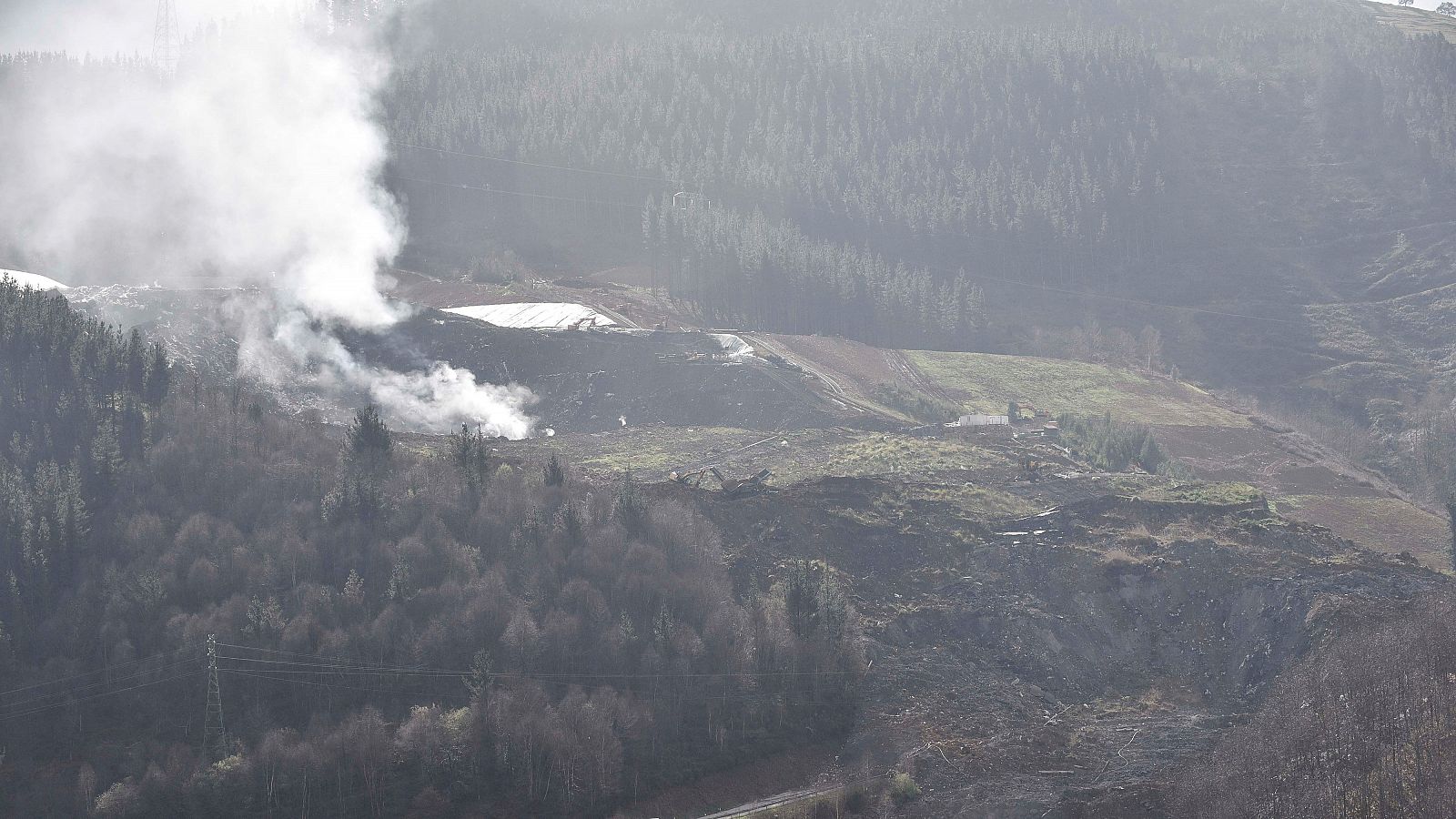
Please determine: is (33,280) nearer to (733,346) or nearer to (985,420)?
(733,346)

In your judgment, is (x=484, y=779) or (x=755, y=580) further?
(x=755, y=580)

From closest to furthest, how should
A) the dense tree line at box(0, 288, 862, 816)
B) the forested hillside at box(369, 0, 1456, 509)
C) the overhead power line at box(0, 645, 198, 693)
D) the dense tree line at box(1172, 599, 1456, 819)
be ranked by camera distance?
the dense tree line at box(1172, 599, 1456, 819)
the dense tree line at box(0, 288, 862, 816)
the overhead power line at box(0, 645, 198, 693)
the forested hillside at box(369, 0, 1456, 509)

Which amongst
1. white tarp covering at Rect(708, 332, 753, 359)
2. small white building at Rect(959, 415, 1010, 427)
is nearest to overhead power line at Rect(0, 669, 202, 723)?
white tarp covering at Rect(708, 332, 753, 359)

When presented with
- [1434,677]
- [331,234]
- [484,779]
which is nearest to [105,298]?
[331,234]

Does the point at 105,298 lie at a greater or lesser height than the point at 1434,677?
greater

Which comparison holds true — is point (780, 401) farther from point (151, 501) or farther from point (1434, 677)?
point (1434, 677)

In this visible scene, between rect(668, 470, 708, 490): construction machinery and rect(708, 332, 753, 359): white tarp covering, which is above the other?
rect(708, 332, 753, 359): white tarp covering

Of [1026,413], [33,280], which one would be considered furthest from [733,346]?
[33,280]

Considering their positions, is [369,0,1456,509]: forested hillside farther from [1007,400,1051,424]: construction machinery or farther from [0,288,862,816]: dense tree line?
[0,288,862,816]: dense tree line
